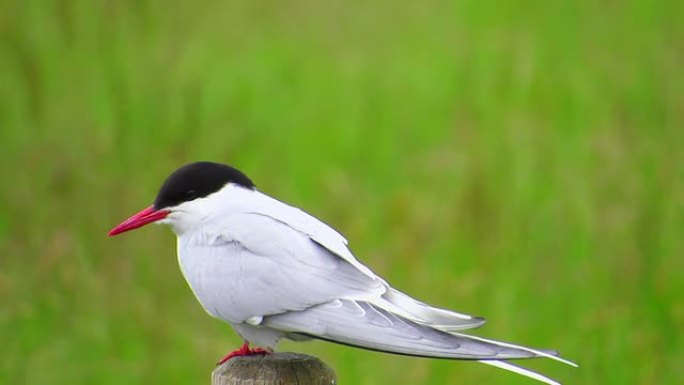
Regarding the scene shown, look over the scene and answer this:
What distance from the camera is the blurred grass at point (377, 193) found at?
14.4ft

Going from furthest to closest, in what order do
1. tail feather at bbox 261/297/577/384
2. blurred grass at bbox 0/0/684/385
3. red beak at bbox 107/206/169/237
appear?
1. blurred grass at bbox 0/0/684/385
2. red beak at bbox 107/206/169/237
3. tail feather at bbox 261/297/577/384

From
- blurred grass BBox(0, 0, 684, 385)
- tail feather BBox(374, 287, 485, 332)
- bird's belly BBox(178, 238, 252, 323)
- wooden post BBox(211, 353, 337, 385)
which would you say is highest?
blurred grass BBox(0, 0, 684, 385)

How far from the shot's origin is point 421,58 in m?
7.28

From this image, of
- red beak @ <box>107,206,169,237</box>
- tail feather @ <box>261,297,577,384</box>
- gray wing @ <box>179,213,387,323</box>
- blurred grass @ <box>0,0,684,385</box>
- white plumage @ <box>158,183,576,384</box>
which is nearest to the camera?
tail feather @ <box>261,297,577,384</box>

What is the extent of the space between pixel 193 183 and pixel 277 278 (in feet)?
1.29

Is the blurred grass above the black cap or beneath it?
above

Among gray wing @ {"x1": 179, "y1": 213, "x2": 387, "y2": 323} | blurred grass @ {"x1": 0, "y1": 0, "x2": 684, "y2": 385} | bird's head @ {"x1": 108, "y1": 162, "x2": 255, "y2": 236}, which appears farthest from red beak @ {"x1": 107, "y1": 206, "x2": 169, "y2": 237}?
blurred grass @ {"x1": 0, "y1": 0, "x2": 684, "y2": 385}

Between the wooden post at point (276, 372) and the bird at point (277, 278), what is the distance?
0.41 feet

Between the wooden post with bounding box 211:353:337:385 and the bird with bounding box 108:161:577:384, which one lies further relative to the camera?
the bird with bounding box 108:161:577:384

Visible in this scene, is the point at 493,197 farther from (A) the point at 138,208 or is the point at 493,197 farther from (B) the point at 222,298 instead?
(B) the point at 222,298

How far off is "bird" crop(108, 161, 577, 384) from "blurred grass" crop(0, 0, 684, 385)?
1.18 metres

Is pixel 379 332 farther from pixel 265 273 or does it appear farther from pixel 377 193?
pixel 377 193

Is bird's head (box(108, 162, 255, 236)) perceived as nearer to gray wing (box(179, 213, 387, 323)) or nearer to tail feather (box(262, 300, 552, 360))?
gray wing (box(179, 213, 387, 323))

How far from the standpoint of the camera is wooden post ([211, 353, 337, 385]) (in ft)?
8.80
